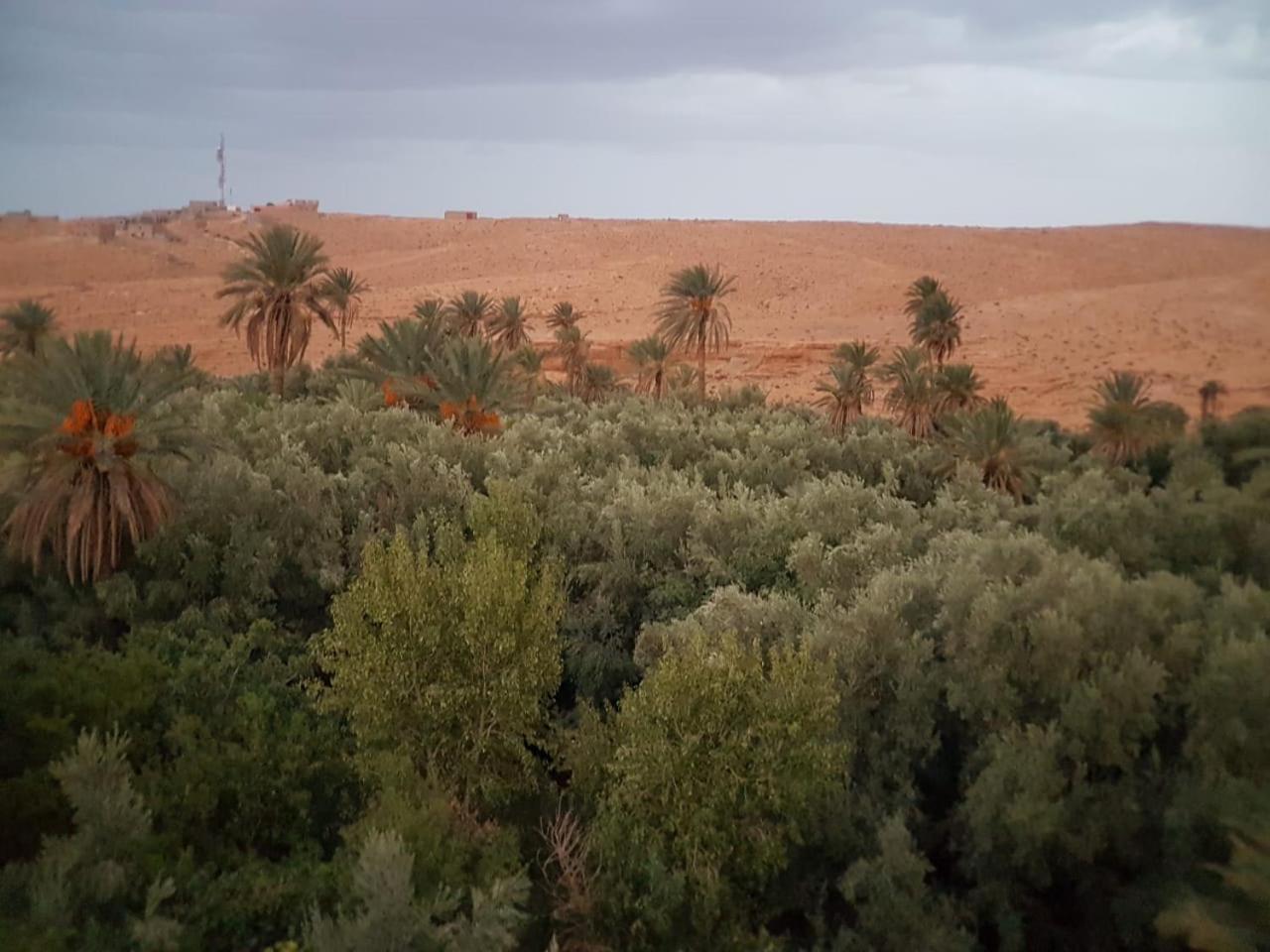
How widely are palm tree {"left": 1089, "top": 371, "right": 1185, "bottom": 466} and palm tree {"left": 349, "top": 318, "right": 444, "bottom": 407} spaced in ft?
52.3

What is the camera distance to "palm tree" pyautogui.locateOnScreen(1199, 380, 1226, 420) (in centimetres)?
1600

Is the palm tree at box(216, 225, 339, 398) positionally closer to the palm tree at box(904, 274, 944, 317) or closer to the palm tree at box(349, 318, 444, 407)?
the palm tree at box(349, 318, 444, 407)

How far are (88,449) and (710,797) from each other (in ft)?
31.1

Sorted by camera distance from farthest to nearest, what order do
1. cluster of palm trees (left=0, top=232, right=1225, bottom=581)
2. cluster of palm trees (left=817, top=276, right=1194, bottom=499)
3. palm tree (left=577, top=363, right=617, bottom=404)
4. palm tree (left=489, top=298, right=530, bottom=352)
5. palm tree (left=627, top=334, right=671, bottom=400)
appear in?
palm tree (left=577, top=363, right=617, bottom=404) → palm tree (left=489, top=298, right=530, bottom=352) → palm tree (left=627, top=334, right=671, bottom=400) → cluster of palm trees (left=817, top=276, right=1194, bottom=499) → cluster of palm trees (left=0, top=232, right=1225, bottom=581)

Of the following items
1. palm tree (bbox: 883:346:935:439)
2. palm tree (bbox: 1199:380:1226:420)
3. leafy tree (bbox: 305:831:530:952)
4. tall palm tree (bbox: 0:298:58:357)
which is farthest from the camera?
palm tree (bbox: 883:346:935:439)

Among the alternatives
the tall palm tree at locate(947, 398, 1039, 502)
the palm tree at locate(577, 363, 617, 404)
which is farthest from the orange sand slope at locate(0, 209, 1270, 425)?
the palm tree at locate(577, 363, 617, 404)

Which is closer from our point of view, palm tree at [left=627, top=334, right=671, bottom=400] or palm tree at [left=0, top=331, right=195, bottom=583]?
palm tree at [left=0, top=331, right=195, bottom=583]

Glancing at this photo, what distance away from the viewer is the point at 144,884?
868 centimetres

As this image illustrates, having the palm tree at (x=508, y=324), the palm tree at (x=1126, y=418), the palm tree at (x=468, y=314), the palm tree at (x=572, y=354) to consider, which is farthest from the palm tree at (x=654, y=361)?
the palm tree at (x=1126, y=418)

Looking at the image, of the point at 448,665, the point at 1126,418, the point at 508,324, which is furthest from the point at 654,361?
the point at 448,665

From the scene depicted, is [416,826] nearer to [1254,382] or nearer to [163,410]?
[163,410]

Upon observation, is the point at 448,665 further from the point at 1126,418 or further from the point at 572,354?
the point at 572,354

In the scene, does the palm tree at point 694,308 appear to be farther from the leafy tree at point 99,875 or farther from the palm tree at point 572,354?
the leafy tree at point 99,875

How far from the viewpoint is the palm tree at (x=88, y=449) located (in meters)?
13.2
